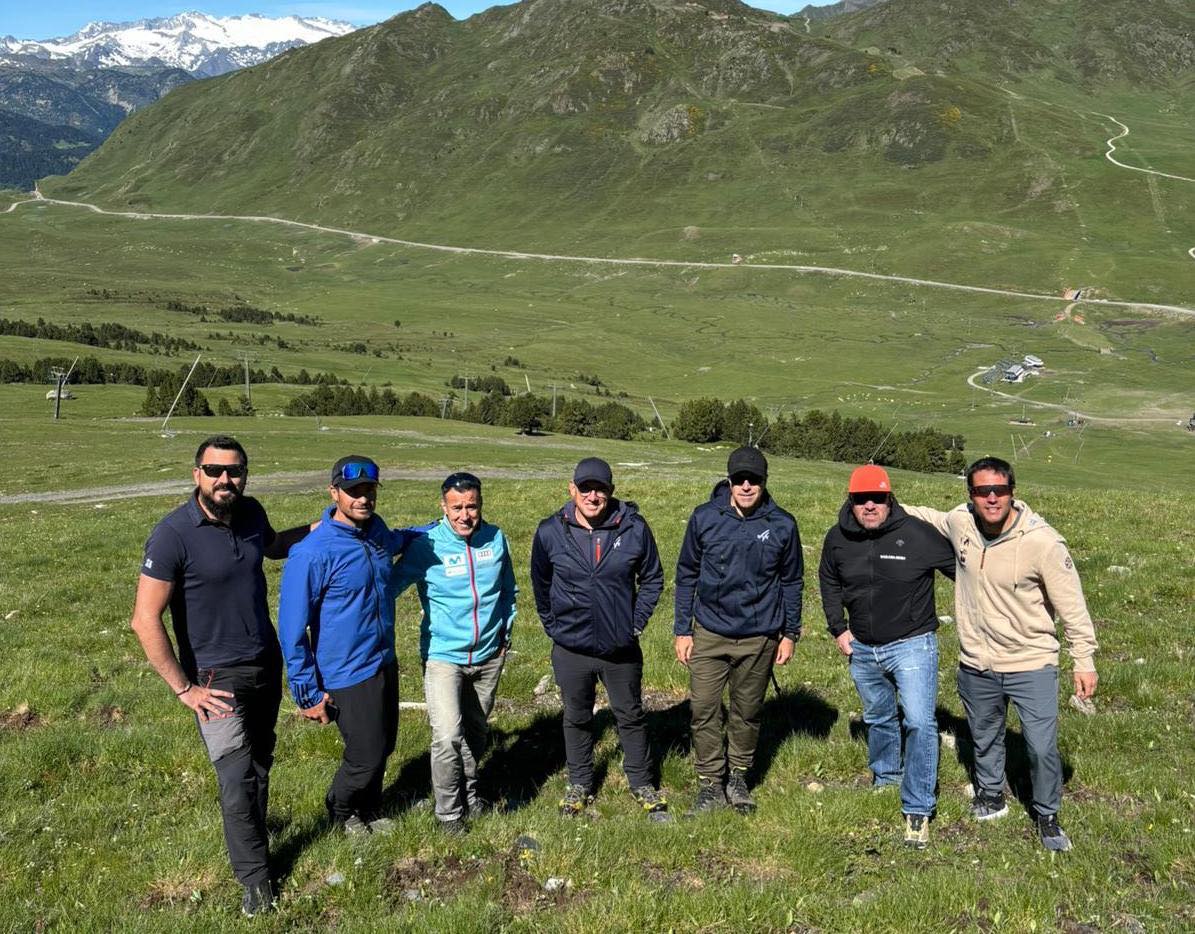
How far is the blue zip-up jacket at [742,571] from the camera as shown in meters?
8.77

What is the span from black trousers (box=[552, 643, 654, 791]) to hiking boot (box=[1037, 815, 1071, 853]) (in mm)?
3823

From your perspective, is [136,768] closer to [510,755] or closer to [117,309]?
[510,755]

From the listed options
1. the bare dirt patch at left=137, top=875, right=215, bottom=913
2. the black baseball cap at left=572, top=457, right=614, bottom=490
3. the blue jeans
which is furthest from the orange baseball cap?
the bare dirt patch at left=137, top=875, right=215, bottom=913

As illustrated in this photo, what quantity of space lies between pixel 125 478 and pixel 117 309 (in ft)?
612

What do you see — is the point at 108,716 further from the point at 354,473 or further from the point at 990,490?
the point at 990,490

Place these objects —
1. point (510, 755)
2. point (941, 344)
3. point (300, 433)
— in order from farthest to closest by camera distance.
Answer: point (941, 344) < point (300, 433) < point (510, 755)

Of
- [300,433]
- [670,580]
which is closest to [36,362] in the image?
[300,433]

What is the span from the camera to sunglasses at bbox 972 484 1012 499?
775 cm

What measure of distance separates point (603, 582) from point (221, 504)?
375cm

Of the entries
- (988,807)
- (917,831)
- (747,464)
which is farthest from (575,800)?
(988,807)

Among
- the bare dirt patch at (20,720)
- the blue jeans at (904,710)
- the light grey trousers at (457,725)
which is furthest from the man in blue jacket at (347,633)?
the bare dirt patch at (20,720)

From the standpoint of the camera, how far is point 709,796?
29.0ft

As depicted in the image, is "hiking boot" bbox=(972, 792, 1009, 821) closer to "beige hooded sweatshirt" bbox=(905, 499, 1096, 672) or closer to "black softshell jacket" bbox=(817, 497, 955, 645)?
"beige hooded sweatshirt" bbox=(905, 499, 1096, 672)

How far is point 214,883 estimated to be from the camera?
23.9ft
